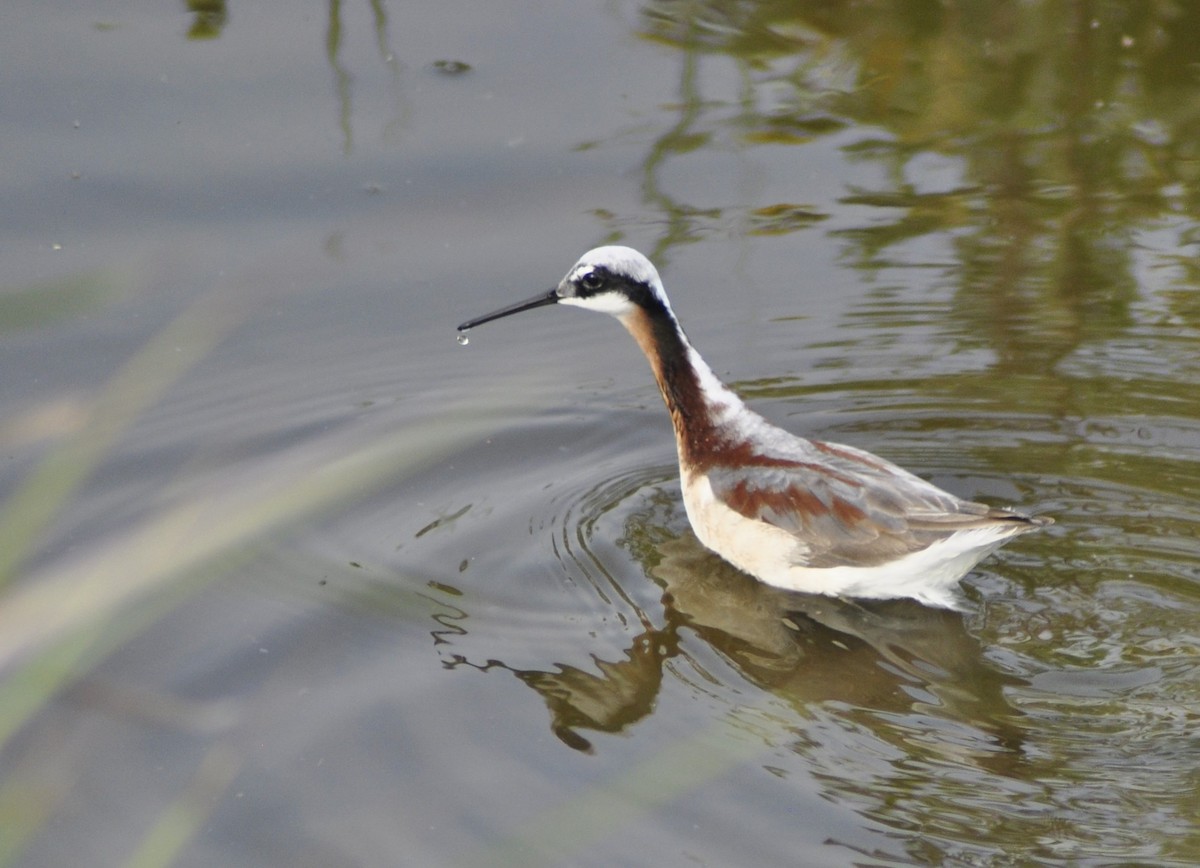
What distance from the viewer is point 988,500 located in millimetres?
6141

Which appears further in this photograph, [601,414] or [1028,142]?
[1028,142]

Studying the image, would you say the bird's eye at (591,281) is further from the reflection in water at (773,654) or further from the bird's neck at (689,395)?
the reflection in water at (773,654)

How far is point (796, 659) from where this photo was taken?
545 centimetres

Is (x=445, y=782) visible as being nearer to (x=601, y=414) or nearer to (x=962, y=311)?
(x=601, y=414)

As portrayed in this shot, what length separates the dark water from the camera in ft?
14.5

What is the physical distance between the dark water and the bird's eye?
2.50 ft

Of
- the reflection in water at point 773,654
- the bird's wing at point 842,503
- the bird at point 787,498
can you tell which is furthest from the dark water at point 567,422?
the bird's wing at point 842,503

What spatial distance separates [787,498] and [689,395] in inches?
25.9

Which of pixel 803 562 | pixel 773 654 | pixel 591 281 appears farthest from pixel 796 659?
pixel 591 281

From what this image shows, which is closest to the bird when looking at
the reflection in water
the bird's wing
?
the bird's wing

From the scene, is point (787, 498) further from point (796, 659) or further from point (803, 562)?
point (796, 659)

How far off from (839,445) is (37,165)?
4626mm

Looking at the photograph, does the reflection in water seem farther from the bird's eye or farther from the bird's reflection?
the bird's eye

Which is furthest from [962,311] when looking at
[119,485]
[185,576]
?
[185,576]
